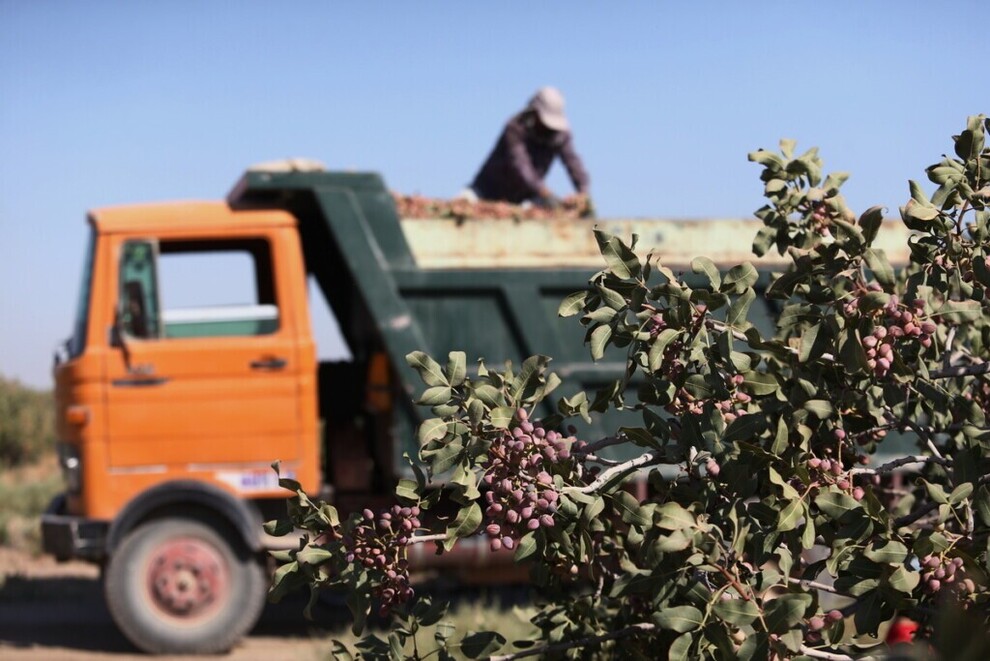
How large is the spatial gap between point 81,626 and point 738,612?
7.04 metres

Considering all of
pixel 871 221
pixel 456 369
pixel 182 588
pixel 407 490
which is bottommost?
pixel 182 588

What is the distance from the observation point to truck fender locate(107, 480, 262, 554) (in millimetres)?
6844

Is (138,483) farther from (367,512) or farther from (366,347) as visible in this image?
(367,512)

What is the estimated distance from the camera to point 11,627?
7.93 m

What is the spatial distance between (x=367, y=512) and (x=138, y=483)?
16.8 feet

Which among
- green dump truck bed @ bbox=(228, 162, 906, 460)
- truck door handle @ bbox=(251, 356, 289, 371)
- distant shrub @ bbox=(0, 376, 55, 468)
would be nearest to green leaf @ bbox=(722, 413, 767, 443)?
green dump truck bed @ bbox=(228, 162, 906, 460)

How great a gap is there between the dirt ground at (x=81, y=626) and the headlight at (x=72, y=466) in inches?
39.2

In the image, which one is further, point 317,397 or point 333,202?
point 317,397

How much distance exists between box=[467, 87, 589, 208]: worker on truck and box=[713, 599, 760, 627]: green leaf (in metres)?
6.12

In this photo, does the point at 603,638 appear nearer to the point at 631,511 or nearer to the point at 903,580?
the point at 631,511

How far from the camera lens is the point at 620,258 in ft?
7.04

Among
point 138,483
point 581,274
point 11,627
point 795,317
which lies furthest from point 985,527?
point 11,627

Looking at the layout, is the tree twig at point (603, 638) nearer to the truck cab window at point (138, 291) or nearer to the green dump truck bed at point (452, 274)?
the green dump truck bed at point (452, 274)

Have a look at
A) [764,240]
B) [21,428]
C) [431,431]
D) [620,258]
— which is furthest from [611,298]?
[21,428]
